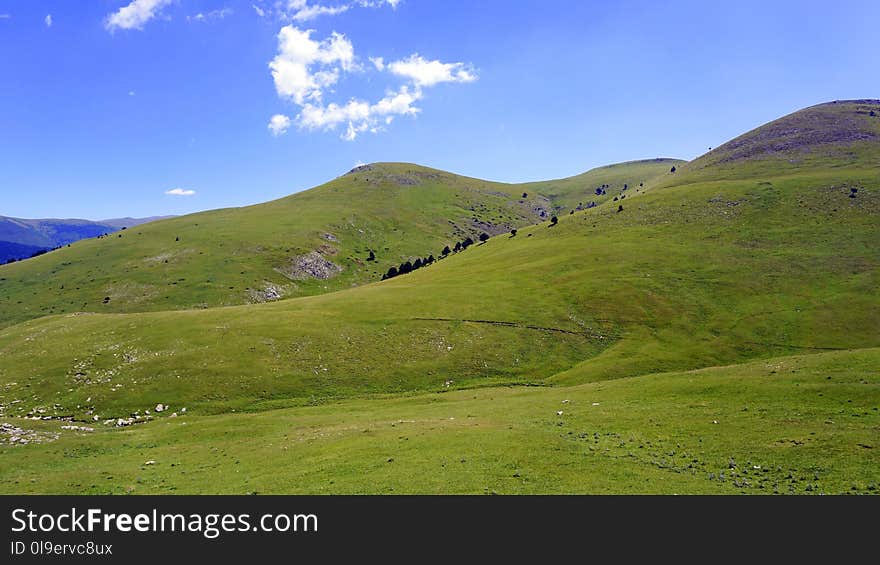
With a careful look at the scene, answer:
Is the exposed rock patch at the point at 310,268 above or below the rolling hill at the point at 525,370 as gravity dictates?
above

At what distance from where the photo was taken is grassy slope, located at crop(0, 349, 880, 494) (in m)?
23.5

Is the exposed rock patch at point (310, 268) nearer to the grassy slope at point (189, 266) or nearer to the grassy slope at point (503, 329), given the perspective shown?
Result: the grassy slope at point (189, 266)

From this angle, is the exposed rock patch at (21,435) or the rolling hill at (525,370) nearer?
the rolling hill at (525,370)

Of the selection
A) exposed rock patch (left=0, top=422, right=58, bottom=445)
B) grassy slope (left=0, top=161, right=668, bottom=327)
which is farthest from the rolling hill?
grassy slope (left=0, top=161, right=668, bottom=327)

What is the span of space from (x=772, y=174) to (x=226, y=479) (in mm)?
173351

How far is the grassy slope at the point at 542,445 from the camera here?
23.5 meters

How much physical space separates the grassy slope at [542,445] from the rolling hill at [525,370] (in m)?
0.20

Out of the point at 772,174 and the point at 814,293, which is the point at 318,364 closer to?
the point at 814,293

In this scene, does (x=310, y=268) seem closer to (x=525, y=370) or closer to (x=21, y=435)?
(x=525, y=370)

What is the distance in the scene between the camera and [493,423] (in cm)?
3469

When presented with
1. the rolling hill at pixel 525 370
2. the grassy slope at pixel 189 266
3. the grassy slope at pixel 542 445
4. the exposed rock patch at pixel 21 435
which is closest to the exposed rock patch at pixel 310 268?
the grassy slope at pixel 189 266

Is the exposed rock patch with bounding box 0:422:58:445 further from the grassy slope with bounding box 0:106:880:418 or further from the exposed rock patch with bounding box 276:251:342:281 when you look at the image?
the exposed rock patch with bounding box 276:251:342:281
